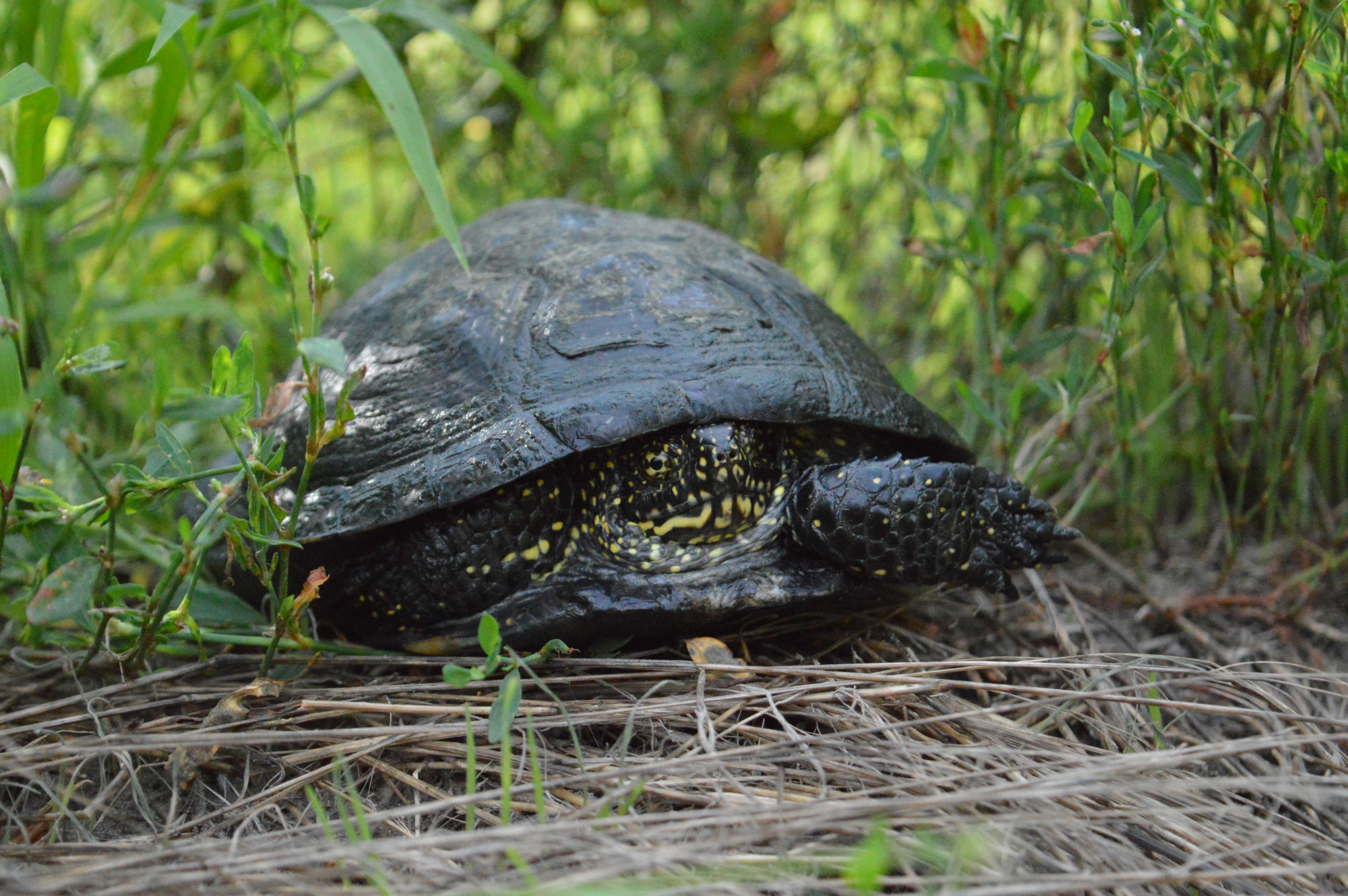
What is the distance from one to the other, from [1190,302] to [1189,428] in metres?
0.31

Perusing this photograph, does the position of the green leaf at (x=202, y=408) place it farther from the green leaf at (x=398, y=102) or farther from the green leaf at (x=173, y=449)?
the green leaf at (x=398, y=102)

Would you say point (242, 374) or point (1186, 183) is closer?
point (242, 374)

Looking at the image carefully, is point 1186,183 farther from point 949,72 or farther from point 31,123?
point 31,123

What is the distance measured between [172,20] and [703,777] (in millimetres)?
1375

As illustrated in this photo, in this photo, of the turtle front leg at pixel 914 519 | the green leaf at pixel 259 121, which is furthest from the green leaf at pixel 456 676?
the green leaf at pixel 259 121

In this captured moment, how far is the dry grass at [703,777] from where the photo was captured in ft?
3.09

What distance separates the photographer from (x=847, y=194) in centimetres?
279

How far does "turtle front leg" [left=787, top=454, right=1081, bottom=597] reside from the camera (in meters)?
1.40

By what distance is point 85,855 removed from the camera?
102 cm

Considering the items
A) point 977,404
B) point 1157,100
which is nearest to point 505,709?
point 977,404

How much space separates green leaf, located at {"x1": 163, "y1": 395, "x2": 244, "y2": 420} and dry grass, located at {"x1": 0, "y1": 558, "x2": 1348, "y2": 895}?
1.33ft

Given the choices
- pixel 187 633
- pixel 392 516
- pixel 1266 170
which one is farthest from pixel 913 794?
pixel 1266 170

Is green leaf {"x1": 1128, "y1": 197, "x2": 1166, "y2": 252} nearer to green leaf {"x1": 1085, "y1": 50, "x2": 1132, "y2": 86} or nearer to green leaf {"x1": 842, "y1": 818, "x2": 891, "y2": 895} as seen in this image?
green leaf {"x1": 1085, "y1": 50, "x2": 1132, "y2": 86}

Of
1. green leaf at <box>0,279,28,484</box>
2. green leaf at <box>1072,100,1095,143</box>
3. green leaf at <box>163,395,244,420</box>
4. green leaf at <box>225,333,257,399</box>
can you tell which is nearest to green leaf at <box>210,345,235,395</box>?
green leaf at <box>225,333,257,399</box>
